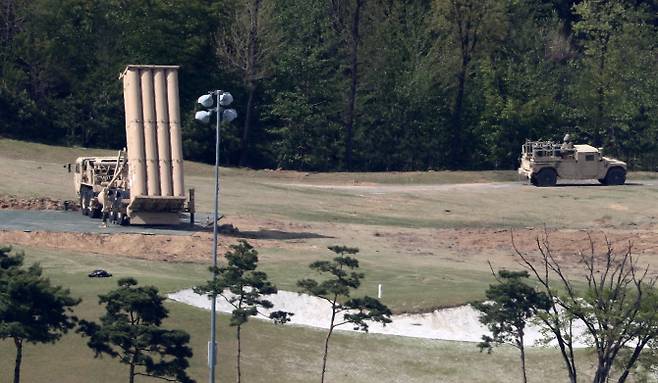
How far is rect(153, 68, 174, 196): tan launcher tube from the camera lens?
63469 mm

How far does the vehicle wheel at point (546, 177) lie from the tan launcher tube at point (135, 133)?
32.3 meters

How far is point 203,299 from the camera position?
51.0 metres

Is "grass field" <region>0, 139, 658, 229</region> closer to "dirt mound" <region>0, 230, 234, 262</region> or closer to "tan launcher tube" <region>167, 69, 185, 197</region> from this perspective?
"tan launcher tube" <region>167, 69, 185, 197</region>

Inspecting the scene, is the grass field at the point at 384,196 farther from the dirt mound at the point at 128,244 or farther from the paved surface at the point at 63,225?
the dirt mound at the point at 128,244

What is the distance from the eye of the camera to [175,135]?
6394 cm

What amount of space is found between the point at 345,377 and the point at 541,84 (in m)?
64.5

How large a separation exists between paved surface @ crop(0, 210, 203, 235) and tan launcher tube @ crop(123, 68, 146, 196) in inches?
78.4

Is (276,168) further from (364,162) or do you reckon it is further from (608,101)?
(608,101)

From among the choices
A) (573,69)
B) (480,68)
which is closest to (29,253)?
(480,68)

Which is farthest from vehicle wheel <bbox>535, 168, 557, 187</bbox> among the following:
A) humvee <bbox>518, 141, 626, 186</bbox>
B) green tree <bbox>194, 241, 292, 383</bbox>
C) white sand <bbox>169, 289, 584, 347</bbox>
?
green tree <bbox>194, 241, 292, 383</bbox>

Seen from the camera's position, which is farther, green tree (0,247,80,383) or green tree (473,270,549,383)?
green tree (473,270,549,383)

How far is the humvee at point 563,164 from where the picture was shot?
87688 millimetres

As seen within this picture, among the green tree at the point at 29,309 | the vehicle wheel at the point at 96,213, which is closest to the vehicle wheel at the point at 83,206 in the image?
the vehicle wheel at the point at 96,213

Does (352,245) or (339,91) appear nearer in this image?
(352,245)
